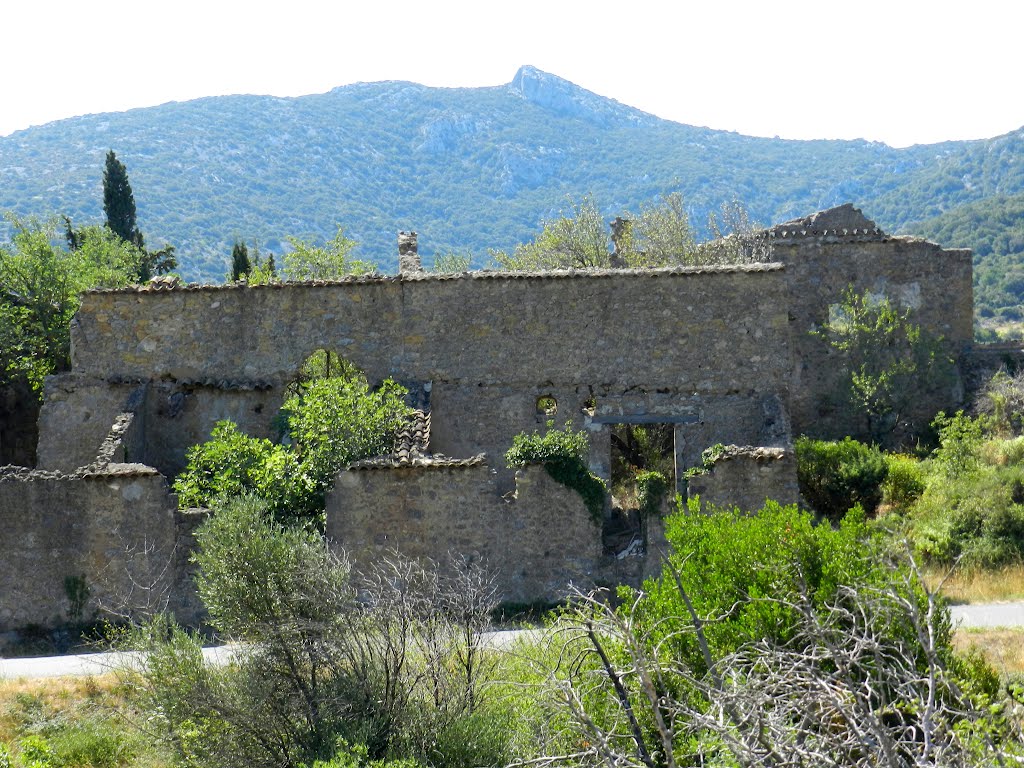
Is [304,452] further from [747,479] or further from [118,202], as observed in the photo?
[118,202]

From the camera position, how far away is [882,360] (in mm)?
24047

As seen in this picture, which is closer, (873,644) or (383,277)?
(873,644)

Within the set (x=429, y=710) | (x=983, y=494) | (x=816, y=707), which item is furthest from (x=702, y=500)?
(x=816, y=707)

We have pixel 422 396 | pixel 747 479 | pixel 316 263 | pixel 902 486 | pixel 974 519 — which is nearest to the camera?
pixel 747 479

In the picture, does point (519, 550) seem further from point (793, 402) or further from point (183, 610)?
point (793, 402)

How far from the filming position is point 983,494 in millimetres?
19312

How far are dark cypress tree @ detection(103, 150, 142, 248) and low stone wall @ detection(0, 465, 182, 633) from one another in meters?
21.8

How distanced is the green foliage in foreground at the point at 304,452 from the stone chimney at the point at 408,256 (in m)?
4.46

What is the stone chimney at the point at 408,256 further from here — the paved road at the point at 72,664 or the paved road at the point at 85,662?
the paved road at the point at 72,664

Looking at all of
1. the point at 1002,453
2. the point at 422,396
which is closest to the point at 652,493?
the point at 422,396

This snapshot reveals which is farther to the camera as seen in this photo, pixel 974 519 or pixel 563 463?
pixel 974 519

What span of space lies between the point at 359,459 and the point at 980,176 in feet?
289

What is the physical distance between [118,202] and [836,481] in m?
26.7

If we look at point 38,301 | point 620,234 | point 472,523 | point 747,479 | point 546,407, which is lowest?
point 472,523
